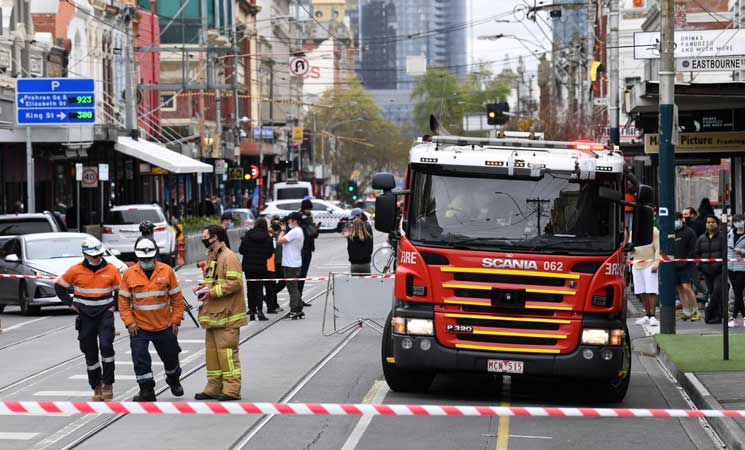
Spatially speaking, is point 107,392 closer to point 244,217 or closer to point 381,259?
point 381,259

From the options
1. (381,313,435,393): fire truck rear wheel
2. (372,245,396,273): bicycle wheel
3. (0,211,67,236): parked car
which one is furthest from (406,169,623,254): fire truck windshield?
(0,211,67,236): parked car

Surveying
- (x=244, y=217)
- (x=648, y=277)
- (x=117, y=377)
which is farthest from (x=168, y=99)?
(x=117, y=377)

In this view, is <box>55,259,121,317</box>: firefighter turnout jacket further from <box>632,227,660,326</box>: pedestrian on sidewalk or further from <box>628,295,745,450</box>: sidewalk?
<box>632,227,660,326</box>: pedestrian on sidewalk

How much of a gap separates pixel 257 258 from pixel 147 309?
10053 millimetres

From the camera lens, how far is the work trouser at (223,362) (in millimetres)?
13797

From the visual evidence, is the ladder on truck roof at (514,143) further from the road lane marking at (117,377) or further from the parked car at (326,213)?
the parked car at (326,213)

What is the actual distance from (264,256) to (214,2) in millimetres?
56280

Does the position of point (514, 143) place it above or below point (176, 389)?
above

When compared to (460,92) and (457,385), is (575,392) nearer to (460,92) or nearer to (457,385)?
(457,385)

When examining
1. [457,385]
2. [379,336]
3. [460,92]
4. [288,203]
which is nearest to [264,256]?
[379,336]

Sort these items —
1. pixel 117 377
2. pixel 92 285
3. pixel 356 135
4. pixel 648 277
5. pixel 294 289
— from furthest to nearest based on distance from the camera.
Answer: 1. pixel 356 135
2. pixel 294 289
3. pixel 648 277
4. pixel 117 377
5. pixel 92 285

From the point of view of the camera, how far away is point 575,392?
591 inches

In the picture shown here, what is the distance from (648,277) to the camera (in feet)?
73.8

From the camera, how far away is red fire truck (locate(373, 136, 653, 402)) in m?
13.3
